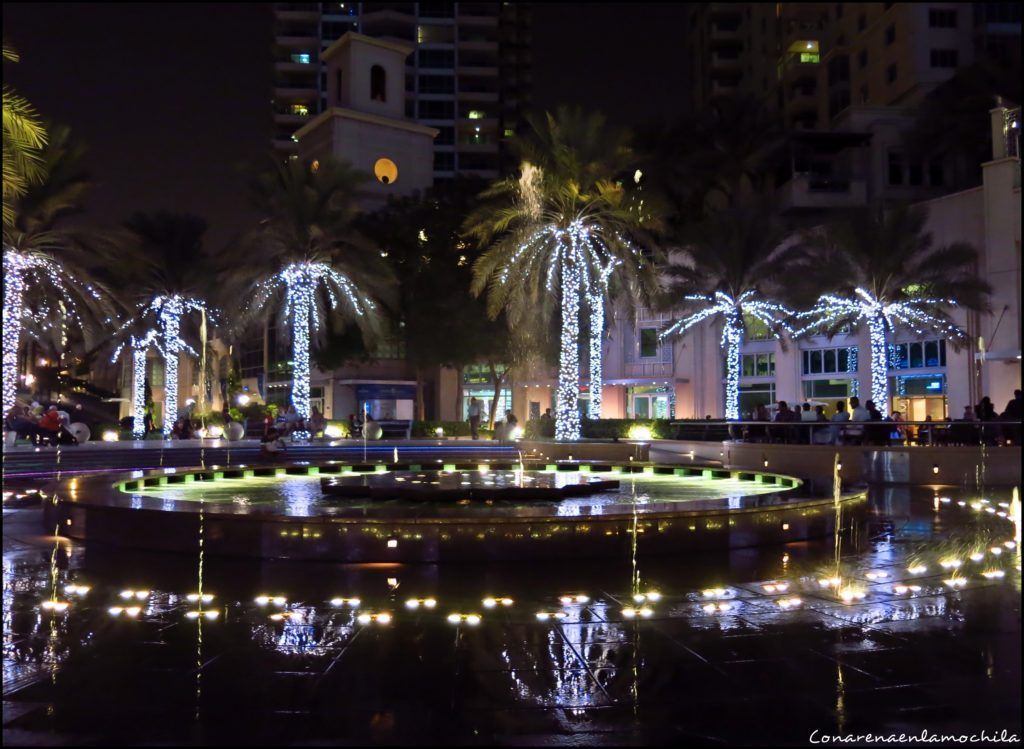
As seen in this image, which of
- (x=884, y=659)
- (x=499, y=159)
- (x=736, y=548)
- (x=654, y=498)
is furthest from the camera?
(x=499, y=159)

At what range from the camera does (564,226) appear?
3120 centimetres

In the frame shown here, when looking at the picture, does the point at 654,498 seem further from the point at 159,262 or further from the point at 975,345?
the point at 159,262

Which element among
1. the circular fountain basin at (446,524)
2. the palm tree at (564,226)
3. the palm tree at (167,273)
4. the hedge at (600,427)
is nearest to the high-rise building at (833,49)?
the palm tree at (564,226)

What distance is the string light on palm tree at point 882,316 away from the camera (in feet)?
107

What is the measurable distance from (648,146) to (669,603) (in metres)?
54.7

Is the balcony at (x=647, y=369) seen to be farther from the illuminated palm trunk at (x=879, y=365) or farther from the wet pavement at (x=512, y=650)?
the wet pavement at (x=512, y=650)

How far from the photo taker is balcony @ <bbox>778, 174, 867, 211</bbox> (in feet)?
172

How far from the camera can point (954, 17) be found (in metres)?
61.0

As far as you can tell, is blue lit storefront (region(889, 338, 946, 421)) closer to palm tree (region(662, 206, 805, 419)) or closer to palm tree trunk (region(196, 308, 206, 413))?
palm tree (region(662, 206, 805, 419))

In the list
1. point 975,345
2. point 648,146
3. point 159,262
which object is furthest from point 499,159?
point 975,345

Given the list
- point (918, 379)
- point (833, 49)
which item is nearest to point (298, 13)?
point (833, 49)

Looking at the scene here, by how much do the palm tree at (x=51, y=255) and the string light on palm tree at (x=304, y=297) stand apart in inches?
260

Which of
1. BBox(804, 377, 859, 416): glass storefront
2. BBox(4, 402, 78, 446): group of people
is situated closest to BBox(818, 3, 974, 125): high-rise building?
BBox(804, 377, 859, 416): glass storefront

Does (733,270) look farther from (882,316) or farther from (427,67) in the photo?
(427,67)
